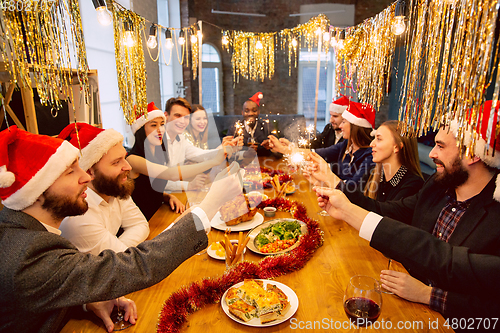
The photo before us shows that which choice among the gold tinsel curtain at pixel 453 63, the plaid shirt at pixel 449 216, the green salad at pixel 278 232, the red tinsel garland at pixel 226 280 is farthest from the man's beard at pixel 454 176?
the green salad at pixel 278 232

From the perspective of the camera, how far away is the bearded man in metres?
1.41

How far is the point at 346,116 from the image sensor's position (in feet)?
9.46

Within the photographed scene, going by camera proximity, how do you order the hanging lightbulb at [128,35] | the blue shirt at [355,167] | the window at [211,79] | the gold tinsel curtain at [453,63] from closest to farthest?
the gold tinsel curtain at [453,63] < the blue shirt at [355,167] < the hanging lightbulb at [128,35] < the window at [211,79]

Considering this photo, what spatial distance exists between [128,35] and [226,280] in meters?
2.39

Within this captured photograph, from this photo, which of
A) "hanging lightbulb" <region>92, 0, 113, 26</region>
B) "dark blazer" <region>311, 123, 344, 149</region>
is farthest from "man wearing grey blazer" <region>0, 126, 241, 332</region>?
"dark blazer" <region>311, 123, 344, 149</region>

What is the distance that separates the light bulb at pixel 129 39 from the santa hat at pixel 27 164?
6.05 feet

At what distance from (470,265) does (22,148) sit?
1750mm

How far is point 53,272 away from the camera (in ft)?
2.98

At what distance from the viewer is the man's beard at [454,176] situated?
4.67 ft

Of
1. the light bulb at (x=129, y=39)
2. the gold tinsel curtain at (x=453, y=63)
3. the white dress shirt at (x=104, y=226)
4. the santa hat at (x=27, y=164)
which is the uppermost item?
the light bulb at (x=129, y=39)

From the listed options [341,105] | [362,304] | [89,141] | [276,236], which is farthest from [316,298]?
[341,105]

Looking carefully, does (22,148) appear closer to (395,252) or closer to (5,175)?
(5,175)

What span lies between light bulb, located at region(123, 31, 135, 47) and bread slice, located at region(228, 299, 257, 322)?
8.17ft

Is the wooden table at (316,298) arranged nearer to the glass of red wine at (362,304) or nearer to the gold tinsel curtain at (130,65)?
the glass of red wine at (362,304)
